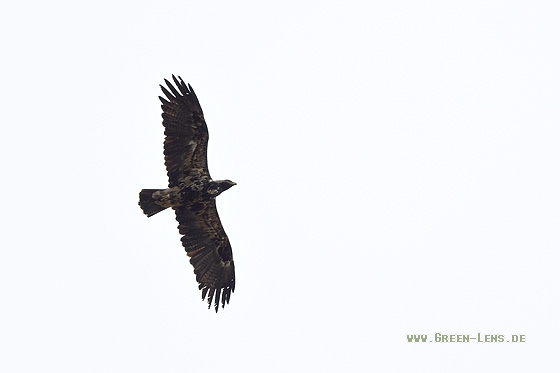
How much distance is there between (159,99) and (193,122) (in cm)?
121

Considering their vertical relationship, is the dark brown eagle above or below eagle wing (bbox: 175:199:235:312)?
above

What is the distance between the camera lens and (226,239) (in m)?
31.5

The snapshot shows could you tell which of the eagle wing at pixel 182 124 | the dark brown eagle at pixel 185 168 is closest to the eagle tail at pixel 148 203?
the dark brown eagle at pixel 185 168

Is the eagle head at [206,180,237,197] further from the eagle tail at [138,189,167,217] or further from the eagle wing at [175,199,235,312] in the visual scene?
the eagle tail at [138,189,167,217]

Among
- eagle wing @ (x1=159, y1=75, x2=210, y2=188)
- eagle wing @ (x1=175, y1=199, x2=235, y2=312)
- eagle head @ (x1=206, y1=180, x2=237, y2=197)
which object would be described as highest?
eagle wing @ (x1=159, y1=75, x2=210, y2=188)

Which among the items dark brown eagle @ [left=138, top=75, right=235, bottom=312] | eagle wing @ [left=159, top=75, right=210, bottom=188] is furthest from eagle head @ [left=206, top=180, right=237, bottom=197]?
eagle wing @ [left=159, top=75, right=210, bottom=188]

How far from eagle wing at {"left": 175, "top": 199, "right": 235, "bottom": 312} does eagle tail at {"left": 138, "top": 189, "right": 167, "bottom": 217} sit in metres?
1.07

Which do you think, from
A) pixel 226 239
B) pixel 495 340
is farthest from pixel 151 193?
pixel 495 340

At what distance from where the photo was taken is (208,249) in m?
31.4

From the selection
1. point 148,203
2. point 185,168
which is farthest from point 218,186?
point 148,203

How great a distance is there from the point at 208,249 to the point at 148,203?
2.98 m

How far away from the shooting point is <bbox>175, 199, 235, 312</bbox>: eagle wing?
101 ft

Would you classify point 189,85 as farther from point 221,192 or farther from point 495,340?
point 495,340

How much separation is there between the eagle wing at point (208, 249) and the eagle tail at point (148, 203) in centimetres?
107
